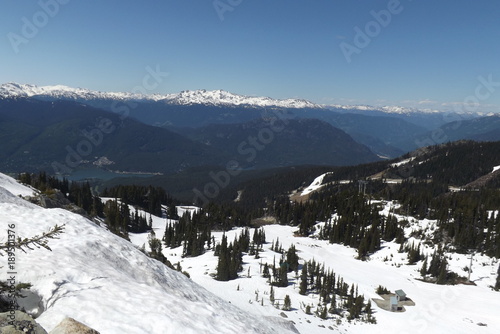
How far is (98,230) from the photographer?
71.4 feet

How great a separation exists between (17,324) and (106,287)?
6.90m

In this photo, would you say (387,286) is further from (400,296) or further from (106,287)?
(106,287)

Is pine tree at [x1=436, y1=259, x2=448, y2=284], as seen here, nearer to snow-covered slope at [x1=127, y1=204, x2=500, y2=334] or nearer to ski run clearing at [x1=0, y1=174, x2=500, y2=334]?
snow-covered slope at [x1=127, y1=204, x2=500, y2=334]

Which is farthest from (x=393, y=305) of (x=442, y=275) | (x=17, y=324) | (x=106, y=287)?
(x=17, y=324)

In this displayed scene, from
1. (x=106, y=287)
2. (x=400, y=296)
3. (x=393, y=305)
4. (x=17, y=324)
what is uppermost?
(x=17, y=324)

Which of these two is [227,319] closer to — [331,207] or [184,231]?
[184,231]

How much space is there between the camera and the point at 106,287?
14.3 m

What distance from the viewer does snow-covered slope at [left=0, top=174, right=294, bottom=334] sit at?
12117 mm

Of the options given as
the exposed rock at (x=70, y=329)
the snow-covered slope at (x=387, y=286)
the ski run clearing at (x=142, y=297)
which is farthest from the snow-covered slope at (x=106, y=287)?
the snow-covered slope at (x=387, y=286)

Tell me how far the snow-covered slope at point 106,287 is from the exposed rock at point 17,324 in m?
2.81

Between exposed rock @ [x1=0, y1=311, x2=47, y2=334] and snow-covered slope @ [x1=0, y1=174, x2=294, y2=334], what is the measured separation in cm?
281

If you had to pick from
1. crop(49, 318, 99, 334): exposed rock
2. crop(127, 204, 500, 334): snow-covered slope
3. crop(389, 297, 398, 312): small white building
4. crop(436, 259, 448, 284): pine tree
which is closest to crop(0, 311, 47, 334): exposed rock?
crop(49, 318, 99, 334): exposed rock

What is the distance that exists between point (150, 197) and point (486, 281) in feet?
371

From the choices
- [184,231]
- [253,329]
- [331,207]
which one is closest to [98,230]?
[253,329]
